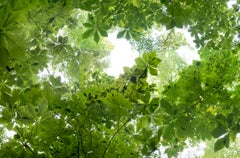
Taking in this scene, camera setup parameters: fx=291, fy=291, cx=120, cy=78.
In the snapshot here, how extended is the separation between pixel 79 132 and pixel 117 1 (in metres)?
0.99

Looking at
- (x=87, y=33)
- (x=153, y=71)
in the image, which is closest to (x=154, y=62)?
(x=153, y=71)

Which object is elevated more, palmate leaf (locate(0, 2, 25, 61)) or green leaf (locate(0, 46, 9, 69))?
palmate leaf (locate(0, 2, 25, 61))

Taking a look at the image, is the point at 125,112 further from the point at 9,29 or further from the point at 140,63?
the point at 9,29

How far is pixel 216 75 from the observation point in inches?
49.3

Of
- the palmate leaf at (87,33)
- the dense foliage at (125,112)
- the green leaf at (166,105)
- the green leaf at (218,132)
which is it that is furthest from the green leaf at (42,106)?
the palmate leaf at (87,33)

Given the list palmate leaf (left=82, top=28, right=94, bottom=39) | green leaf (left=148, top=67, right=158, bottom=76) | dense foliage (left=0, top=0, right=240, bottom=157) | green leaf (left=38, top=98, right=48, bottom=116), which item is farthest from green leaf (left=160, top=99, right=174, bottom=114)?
palmate leaf (left=82, top=28, right=94, bottom=39)

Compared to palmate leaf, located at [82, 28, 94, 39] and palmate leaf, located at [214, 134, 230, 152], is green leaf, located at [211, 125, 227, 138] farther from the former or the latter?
palmate leaf, located at [82, 28, 94, 39]

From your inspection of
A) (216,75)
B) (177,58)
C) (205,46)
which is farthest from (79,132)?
(177,58)

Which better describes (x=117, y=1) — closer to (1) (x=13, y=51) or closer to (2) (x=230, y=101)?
(2) (x=230, y=101)

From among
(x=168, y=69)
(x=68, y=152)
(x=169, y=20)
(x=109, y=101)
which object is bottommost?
(x=68, y=152)

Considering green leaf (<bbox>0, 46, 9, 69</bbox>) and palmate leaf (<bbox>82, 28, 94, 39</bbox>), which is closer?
green leaf (<bbox>0, 46, 9, 69</bbox>)

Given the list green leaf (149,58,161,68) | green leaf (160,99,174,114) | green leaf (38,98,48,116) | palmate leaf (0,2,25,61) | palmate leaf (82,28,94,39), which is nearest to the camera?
palmate leaf (0,2,25,61)

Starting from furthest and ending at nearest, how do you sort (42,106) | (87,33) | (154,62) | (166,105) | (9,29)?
(87,33), (154,62), (166,105), (42,106), (9,29)

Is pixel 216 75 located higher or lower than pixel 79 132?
higher
